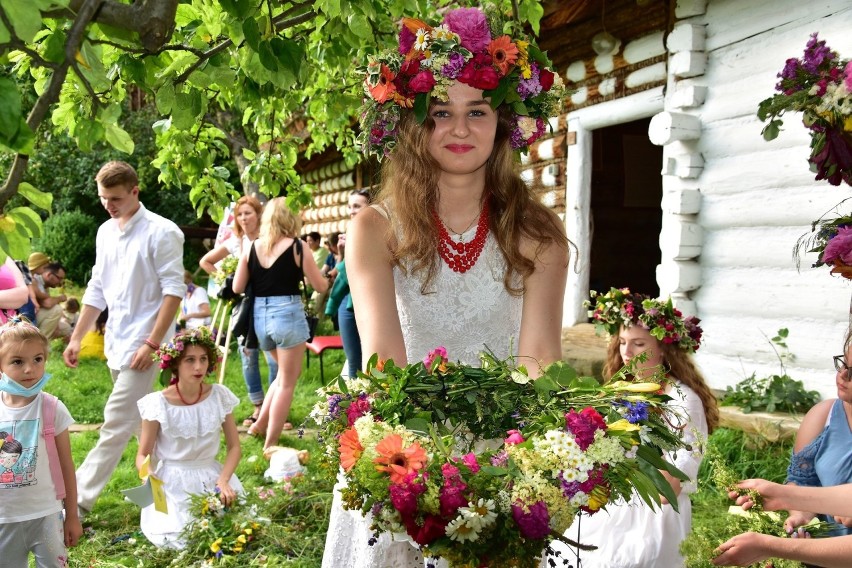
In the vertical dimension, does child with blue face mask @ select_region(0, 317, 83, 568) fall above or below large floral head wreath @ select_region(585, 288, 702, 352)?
below

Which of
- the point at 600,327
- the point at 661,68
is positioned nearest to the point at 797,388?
the point at 600,327

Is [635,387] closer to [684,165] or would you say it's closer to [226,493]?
[226,493]

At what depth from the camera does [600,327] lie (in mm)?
3973

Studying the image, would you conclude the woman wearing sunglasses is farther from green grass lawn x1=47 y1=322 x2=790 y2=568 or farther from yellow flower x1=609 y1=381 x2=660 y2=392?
yellow flower x1=609 y1=381 x2=660 y2=392

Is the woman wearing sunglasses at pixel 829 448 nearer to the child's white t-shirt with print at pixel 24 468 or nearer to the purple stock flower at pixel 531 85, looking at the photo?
the purple stock flower at pixel 531 85

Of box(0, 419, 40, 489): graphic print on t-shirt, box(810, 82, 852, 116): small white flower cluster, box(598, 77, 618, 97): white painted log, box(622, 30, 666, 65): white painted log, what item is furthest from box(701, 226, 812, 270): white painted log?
box(0, 419, 40, 489): graphic print on t-shirt

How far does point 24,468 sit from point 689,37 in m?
5.03

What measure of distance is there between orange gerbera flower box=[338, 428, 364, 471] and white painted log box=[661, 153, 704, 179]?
4990 mm

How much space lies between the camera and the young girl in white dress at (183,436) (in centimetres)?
426

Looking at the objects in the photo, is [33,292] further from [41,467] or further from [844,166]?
[844,166]

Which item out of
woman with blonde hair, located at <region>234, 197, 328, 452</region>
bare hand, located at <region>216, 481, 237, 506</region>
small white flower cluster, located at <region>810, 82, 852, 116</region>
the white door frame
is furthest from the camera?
the white door frame

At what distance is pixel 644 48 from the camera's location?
6.34 metres

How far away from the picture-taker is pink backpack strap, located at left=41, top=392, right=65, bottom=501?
132 inches

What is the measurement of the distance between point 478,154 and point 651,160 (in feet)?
26.7
